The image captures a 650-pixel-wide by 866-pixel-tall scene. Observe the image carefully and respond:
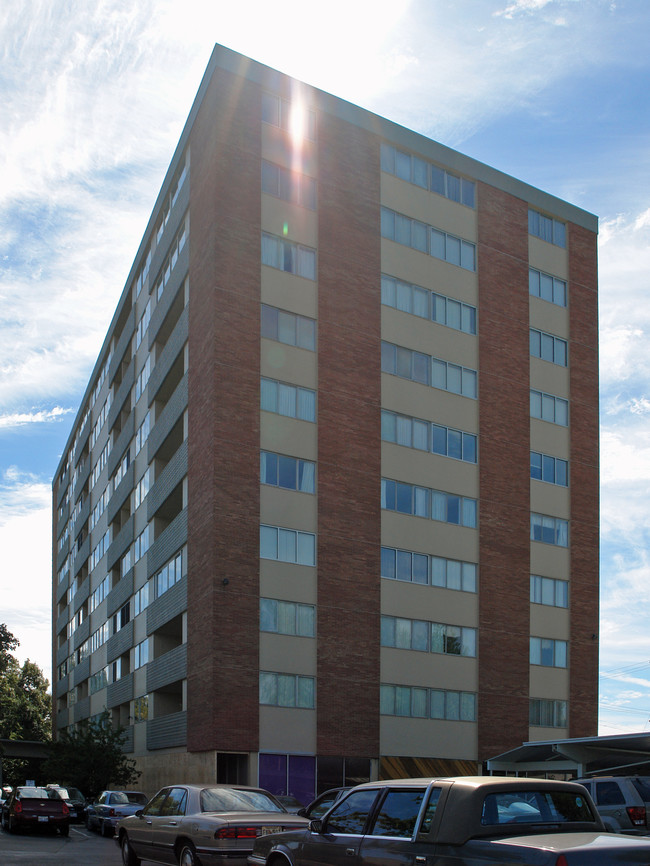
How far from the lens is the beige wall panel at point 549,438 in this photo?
142 feet

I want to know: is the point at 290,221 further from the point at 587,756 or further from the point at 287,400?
the point at 587,756

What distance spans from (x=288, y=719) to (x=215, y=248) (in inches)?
663

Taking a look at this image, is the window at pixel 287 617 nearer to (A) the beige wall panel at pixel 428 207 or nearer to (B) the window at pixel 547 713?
(B) the window at pixel 547 713

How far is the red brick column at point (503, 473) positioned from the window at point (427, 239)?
0.76m

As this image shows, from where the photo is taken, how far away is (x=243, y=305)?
36.2 metres

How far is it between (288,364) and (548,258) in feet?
51.4

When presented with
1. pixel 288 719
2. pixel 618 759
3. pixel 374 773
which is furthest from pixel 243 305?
pixel 618 759

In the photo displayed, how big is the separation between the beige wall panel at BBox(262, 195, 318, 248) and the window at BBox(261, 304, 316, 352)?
10.0 feet

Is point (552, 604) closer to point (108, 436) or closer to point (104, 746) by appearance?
point (104, 746)

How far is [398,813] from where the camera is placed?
910 centimetres

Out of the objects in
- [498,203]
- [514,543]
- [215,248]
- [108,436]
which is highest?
[498,203]

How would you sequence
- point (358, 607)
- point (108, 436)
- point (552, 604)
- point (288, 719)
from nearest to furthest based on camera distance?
1. point (288, 719)
2. point (358, 607)
3. point (552, 604)
4. point (108, 436)

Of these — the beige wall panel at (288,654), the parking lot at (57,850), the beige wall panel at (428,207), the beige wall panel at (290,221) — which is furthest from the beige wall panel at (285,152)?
the parking lot at (57,850)

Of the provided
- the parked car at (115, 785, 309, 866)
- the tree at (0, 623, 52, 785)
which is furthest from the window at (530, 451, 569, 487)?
the tree at (0, 623, 52, 785)
